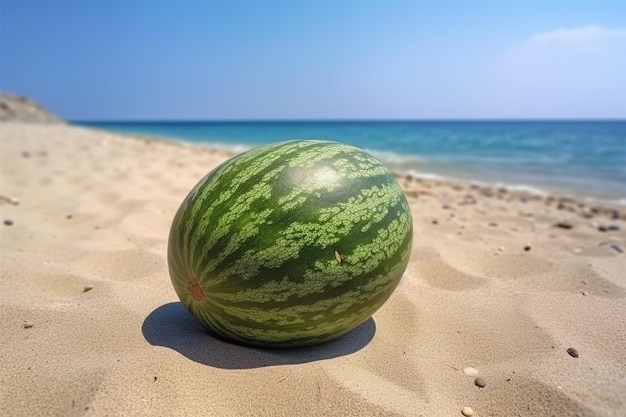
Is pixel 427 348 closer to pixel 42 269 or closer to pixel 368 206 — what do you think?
pixel 368 206

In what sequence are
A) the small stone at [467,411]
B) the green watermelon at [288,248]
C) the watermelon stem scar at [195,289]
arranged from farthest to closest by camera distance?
the watermelon stem scar at [195,289], the green watermelon at [288,248], the small stone at [467,411]

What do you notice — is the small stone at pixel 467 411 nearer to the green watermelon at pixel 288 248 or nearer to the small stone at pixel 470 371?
the small stone at pixel 470 371

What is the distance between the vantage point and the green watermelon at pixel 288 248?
1.79m

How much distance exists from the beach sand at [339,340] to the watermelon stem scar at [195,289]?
0.77 ft

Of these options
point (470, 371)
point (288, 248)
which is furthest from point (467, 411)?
Result: point (288, 248)

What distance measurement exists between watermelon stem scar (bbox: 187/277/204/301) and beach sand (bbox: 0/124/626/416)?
0.24 m

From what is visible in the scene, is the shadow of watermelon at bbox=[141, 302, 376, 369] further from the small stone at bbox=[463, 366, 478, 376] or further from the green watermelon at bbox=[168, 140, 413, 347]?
the small stone at bbox=[463, 366, 478, 376]

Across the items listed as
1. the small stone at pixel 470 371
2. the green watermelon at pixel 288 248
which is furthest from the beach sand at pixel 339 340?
the green watermelon at pixel 288 248

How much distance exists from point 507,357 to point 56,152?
866 cm

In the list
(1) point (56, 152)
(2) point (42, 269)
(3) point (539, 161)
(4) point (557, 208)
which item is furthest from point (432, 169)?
(2) point (42, 269)

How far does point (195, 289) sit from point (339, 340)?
0.70 meters

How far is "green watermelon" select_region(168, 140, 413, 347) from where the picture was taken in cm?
179

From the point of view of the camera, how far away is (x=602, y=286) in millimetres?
2766

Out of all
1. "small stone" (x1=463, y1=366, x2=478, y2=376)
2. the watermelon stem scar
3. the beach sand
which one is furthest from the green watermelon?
"small stone" (x1=463, y1=366, x2=478, y2=376)
